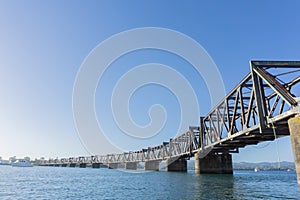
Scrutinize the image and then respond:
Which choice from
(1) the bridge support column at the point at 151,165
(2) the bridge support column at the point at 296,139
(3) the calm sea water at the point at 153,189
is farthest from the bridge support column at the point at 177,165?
(2) the bridge support column at the point at 296,139

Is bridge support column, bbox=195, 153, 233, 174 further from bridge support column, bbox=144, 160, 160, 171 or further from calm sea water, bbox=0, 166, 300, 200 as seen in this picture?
bridge support column, bbox=144, 160, 160, 171

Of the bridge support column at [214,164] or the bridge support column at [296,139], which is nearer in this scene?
the bridge support column at [296,139]

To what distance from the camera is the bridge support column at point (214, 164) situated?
73375mm

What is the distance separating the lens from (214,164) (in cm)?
7419

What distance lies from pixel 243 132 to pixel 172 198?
1946 cm

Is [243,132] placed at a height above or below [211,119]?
below

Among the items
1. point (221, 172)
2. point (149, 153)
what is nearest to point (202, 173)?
point (221, 172)

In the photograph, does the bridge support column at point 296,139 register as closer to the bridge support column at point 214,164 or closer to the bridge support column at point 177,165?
the bridge support column at point 214,164

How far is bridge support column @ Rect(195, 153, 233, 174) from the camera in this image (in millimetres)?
73375

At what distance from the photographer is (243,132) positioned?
38219 mm

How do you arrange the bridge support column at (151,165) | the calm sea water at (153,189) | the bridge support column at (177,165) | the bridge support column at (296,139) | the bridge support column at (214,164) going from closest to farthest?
1. the bridge support column at (296,139)
2. the calm sea water at (153,189)
3. the bridge support column at (214,164)
4. the bridge support column at (177,165)
5. the bridge support column at (151,165)

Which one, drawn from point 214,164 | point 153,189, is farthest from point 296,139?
point 214,164

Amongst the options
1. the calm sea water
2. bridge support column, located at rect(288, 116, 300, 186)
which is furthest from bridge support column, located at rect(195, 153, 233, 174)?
bridge support column, located at rect(288, 116, 300, 186)

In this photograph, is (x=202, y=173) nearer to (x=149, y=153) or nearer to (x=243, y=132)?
(x=243, y=132)
